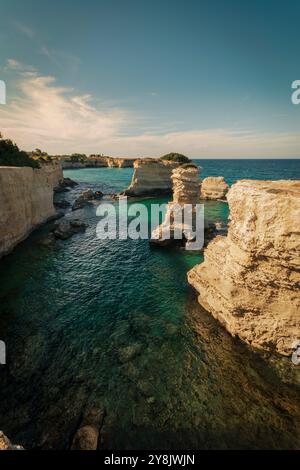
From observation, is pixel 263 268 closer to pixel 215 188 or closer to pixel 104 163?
pixel 215 188

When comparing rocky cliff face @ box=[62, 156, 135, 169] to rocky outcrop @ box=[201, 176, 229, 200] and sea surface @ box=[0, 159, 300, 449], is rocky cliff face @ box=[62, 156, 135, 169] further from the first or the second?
sea surface @ box=[0, 159, 300, 449]

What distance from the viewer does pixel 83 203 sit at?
5028 cm

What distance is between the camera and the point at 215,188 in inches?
2245

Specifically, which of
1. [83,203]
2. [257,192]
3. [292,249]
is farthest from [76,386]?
[83,203]

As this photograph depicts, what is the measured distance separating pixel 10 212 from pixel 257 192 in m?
24.7

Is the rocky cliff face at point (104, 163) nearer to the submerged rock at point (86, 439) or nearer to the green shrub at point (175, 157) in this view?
the green shrub at point (175, 157)

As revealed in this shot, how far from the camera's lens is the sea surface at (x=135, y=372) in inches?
362

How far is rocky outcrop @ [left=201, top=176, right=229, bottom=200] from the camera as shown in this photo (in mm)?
56156

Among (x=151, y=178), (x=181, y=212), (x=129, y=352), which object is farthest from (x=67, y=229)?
(x=151, y=178)

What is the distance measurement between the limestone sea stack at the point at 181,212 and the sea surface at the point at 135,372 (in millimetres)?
9005

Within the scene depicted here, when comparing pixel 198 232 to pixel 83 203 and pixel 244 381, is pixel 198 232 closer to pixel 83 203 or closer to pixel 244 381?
pixel 244 381

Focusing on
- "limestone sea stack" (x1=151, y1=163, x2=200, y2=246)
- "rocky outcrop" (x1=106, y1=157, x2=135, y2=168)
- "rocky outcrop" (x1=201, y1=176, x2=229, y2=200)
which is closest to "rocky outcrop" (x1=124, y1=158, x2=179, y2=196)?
"rocky outcrop" (x1=201, y1=176, x2=229, y2=200)

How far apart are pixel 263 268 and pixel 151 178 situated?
1987 inches

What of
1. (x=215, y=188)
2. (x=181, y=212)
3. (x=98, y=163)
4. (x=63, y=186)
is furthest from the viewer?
(x=98, y=163)
